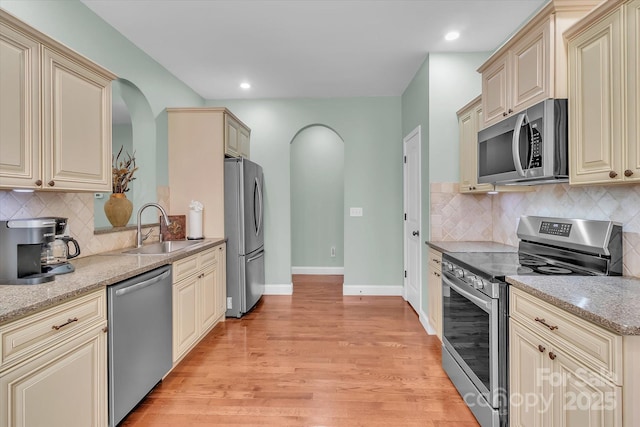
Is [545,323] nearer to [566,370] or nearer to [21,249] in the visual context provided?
[566,370]

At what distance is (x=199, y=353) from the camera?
9.52ft

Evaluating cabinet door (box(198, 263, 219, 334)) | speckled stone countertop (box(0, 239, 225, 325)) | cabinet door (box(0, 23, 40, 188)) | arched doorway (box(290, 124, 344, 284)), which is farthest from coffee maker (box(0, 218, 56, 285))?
arched doorway (box(290, 124, 344, 284))

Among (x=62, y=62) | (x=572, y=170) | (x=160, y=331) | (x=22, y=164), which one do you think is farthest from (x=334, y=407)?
(x=62, y=62)

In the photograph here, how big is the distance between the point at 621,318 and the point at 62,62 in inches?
107

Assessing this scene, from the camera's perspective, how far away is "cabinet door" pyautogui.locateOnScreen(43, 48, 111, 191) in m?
1.74

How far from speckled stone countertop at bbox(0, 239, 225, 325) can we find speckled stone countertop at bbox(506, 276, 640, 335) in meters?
2.04

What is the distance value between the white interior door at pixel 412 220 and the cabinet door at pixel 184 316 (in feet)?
7.51

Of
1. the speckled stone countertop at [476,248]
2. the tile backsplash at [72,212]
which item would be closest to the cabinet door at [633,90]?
the speckled stone countertop at [476,248]

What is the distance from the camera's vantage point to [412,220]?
4094 mm

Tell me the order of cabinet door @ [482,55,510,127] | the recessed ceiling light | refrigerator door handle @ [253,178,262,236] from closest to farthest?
1. cabinet door @ [482,55,510,127]
2. the recessed ceiling light
3. refrigerator door handle @ [253,178,262,236]

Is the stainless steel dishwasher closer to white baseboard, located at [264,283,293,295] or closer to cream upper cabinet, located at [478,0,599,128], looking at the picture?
white baseboard, located at [264,283,293,295]

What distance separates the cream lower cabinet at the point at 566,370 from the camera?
1071mm

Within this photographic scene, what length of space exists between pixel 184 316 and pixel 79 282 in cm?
115

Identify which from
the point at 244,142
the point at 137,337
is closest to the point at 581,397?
the point at 137,337
